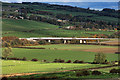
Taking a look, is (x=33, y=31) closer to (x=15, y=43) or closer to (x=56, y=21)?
(x=15, y=43)

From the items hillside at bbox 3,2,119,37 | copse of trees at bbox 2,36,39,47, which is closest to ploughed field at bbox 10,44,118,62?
copse of trees at bbox 2,36,39,47

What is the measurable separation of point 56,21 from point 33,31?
26.7 meters

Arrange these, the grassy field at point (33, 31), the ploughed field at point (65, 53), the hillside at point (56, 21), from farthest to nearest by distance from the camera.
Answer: the hillside at point (56, 21)
the grassy field at point (33, 31)
the ploughed field at point (65, 53)

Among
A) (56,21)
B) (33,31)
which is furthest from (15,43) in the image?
(56,21)

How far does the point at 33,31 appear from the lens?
94.3 metres

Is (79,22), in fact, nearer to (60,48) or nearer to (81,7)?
(81,7)

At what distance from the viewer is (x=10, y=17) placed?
378 feet

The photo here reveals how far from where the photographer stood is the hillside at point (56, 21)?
306 feet

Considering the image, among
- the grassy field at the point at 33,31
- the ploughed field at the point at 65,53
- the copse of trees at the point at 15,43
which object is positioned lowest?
the ploughed field at the point at 65,53

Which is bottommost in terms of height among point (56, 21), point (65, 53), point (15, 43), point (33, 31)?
point (65, 53)

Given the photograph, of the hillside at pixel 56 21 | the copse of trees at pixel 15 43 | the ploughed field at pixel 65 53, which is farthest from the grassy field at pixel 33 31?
the ploughed field at pixel 65 53

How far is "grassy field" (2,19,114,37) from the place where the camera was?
8775 centimetres

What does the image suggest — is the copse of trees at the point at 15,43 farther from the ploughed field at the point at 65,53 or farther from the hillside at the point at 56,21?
the hillside at the point at 56,21

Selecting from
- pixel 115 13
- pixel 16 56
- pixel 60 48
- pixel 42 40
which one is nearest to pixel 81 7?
pixel 115 13
